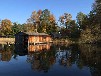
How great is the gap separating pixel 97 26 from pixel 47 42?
66.7 ft

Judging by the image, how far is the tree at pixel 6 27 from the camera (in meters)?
120

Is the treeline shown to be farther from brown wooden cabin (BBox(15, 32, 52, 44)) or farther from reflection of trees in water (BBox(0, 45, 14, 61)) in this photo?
reflection of trees in water (BBox(0, 45, 14, 61))

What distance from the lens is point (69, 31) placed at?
108 meters

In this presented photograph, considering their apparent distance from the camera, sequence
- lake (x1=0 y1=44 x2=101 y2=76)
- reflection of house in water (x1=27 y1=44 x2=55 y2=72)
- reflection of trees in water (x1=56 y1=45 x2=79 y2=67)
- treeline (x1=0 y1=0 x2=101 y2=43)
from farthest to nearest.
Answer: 1. treeline (x1=0 y1=0 x2=101 y2=43)
2. reflection of trees in water (x1=56 y1=45 x2=79 y2=67)
3. reflection of house in water (x1=27 y1=44 x2=55 y2=72)
4. lake (x1=0 y1=44 x2=101 y2=76)

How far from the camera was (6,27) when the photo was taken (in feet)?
396

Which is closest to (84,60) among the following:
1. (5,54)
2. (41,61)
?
(41,61)

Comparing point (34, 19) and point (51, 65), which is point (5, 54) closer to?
point (51, 65)

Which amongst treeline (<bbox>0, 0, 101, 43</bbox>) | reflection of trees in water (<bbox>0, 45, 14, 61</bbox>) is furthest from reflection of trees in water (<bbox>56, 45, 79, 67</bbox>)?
treeline (<bbox>0, 0, 101, 43</bbox>)

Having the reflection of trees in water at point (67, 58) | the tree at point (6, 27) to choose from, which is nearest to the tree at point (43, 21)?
the tree at point (6, 27)

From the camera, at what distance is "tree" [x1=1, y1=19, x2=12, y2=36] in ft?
393

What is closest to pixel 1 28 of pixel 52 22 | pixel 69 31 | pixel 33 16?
pixel 33 16

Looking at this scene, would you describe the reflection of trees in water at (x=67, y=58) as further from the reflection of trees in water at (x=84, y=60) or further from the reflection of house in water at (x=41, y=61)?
the reflection of house in water at (x=41, y=61)

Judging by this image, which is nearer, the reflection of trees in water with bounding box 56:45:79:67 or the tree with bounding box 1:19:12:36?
the reflection of trees in water with bounding box 56:45:79:67

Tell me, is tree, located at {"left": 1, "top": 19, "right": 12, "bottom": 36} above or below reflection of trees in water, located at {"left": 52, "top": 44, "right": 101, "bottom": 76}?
above
